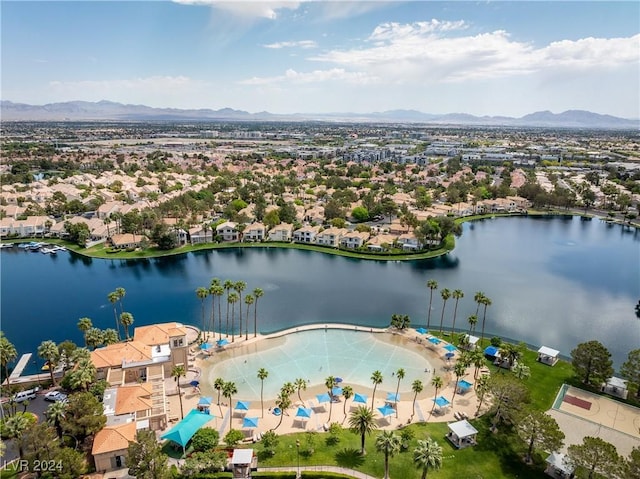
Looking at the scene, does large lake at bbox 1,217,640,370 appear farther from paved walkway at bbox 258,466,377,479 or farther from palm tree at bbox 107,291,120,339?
paved walkway at bbox 258,466,377,479

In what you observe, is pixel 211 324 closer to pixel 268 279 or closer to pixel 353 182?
pixel 268 279

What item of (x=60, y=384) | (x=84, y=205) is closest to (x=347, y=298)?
(x=60, y=384)

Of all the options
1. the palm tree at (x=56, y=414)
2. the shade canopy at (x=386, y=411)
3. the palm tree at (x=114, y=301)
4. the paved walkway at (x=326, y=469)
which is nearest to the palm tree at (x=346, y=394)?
the shade canopy at (x=386, y=411)

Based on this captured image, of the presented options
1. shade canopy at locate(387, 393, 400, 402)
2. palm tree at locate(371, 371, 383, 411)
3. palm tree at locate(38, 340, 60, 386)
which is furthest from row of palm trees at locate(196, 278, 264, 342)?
shade canopy at locate(387, 393, 400, 402)

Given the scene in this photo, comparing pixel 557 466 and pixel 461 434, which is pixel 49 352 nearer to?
pixel 461 434

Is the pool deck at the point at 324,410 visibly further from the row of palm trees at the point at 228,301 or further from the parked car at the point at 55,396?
the parked car at the point at 55,396
